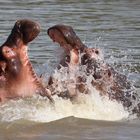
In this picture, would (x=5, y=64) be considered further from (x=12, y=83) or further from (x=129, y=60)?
(x=129, y=60)

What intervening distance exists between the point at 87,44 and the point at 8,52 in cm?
632

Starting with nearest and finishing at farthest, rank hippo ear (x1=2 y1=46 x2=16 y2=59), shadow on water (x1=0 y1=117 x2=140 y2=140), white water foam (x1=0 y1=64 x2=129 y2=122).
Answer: shadow on water (x1=0 y1=117 x2=140 y2=140) → hippo ear (x1=2 y1=46 x2=16 y2=59) → white water foam (x1=0 y1=64 x2=129 y2=122)

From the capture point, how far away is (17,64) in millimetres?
9023

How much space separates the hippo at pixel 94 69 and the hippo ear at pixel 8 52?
0.63 m

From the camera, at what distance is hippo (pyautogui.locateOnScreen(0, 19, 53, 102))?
29.4ft

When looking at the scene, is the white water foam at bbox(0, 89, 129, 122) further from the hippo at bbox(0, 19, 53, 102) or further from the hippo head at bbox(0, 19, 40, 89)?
the hippo head at bbox(0, 19, 40, 89)

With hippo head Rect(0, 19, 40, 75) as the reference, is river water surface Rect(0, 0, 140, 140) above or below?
below

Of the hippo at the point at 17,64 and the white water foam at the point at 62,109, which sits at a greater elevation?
the hippo at the point at 17,64

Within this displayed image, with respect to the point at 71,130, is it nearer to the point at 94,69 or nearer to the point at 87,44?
the point at 94,69

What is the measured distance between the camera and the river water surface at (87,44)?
355 inches

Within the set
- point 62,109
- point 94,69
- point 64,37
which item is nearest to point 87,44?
point 94,69

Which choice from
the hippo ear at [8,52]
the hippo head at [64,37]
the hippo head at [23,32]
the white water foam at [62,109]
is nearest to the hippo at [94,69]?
the hippo head at [64,37]

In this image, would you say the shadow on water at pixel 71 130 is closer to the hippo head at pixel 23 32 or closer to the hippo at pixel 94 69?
the hippo at pixel 94 69

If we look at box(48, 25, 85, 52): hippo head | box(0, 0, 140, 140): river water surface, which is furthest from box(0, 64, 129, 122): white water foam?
box(48, 25, 85, 52): hippo head
